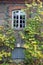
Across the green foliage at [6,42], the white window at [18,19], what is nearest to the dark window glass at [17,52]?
the green foliage at [6,42]

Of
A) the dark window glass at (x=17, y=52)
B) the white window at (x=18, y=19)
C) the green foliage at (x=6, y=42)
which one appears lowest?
the dark window glass at (x=17, y=52)

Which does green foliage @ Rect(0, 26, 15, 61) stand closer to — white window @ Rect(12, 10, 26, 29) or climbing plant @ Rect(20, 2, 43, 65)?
climbing plant @ Rect(20, 2, 43, 65)

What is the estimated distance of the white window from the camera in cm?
1833

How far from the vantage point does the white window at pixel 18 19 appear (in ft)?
60.1

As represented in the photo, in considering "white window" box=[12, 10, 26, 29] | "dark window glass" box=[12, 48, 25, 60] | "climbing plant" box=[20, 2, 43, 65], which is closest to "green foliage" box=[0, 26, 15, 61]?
"dark window glass" box=[12, 48, 25, 60]

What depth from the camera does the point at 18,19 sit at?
1838 centimetres

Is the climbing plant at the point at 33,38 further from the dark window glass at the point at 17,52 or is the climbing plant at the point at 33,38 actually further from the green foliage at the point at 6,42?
the dark window glass at the point at 17,52

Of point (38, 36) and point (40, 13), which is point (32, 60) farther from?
point (40, 13)

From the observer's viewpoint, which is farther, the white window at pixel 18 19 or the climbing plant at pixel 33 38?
the white window at pixel 18 19

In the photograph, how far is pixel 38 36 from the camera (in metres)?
17.7

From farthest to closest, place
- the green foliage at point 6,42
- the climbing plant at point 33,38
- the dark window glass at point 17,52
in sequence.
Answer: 1. the dark window glass at point 17,52
2. the green foliage at point 6,42
3. the climbing plant at point 33,38

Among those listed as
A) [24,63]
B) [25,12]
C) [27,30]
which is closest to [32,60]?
[24,63]

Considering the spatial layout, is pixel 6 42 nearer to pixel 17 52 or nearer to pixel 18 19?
pixel 17 52

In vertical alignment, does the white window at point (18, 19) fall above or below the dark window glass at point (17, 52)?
above
